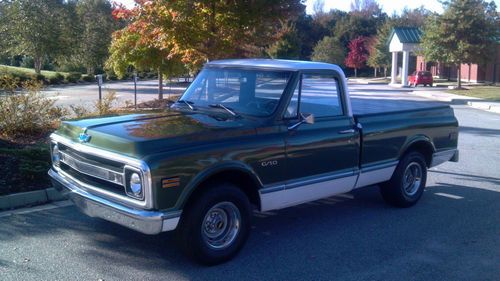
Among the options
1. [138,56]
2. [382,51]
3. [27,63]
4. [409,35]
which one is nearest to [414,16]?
[382,51]

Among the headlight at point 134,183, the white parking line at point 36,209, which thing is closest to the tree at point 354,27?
the white parking line at point 36,209

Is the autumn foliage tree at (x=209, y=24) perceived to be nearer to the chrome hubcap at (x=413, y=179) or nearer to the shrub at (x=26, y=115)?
the shrub at (x=26, y=115)

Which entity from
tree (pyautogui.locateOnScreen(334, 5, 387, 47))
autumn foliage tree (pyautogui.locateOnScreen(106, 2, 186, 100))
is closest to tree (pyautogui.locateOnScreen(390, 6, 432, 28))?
tree (pyautogui.locateOnScreen(334, 5, 387, 47))

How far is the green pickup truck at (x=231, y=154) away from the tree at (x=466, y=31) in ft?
107

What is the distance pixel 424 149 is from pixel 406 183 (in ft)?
2.01

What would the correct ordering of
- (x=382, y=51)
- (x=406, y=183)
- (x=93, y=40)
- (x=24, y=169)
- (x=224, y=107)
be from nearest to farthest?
(x=224, y=107), (x=24, y=169), (x=406, y=183), (x=93, y=40), (x=382, y=51)

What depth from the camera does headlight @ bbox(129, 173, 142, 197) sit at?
4422 mm

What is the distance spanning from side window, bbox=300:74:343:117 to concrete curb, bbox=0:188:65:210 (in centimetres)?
338

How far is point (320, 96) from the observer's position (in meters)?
6.07

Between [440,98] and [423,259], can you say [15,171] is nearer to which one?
[423,259]

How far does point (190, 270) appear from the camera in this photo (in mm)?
4805

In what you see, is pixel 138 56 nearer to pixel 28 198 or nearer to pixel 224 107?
pixel 28 198

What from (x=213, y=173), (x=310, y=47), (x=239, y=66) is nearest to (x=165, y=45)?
(x=239, y=66)

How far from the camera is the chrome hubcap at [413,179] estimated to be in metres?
7.16
